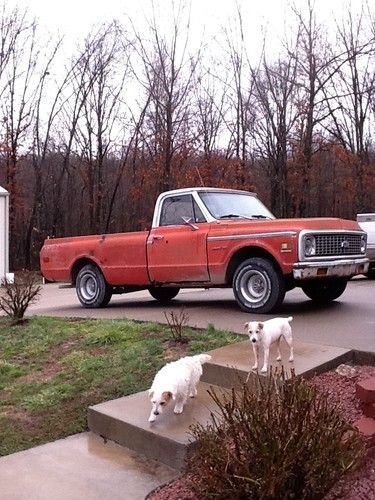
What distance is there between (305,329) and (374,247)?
8.34m

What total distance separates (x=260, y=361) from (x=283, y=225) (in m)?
3.15

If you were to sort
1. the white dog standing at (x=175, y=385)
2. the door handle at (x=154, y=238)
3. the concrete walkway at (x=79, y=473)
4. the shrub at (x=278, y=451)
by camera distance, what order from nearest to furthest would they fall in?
the shrub at (x=278, y=451) → the concrete walkway at (x=79, y=473) → the white dog standing at (x=175, y=385) → the door handle at (x=154, y=238)

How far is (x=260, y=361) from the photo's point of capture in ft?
16.5

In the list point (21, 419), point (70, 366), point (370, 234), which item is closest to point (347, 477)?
point (21, 419)

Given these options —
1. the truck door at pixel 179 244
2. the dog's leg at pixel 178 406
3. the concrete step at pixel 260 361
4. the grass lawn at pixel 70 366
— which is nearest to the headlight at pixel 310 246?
the truck door at pixel 179 244

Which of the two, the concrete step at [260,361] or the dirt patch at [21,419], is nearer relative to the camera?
the dirt patch at [21,419]

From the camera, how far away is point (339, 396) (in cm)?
427

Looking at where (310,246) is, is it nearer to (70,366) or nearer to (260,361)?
(260,361)

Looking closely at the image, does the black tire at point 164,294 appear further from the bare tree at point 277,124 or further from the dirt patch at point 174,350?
the bare tree at point 277,124

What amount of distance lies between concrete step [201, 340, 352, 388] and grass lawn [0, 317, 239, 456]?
1.99 ft

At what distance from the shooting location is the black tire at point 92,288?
9.94 m

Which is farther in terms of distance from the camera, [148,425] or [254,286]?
[254,286]

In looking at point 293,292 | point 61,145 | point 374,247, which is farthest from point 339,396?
point 61,145

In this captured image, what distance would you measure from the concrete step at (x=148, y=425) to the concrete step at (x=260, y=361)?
24 centimetres
